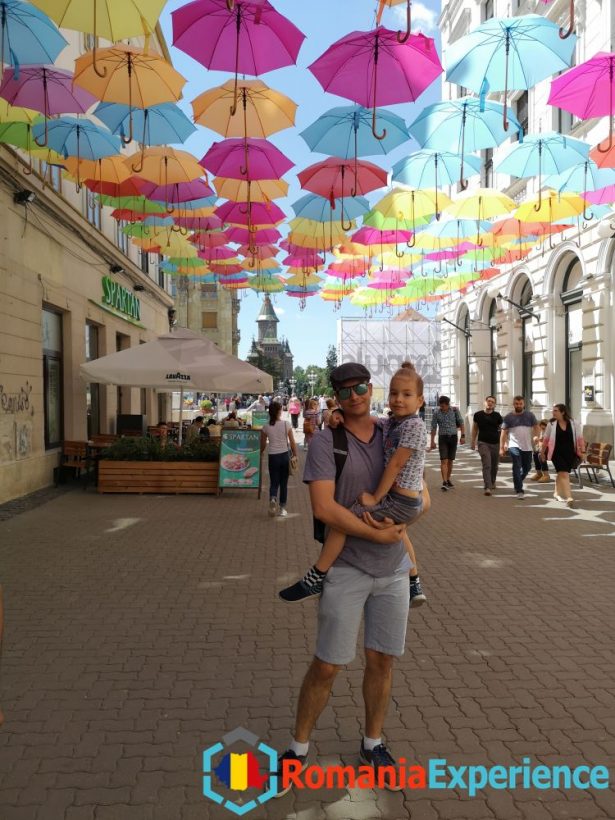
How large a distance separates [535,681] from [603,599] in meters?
2.13

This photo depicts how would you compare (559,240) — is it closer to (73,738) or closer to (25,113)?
(25,113)

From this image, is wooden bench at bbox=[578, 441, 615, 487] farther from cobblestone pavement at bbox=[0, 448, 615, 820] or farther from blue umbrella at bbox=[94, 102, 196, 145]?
blue umbrella at bbox=[94, 102, 196, 145]

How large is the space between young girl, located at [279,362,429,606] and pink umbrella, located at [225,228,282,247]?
39.1 ft

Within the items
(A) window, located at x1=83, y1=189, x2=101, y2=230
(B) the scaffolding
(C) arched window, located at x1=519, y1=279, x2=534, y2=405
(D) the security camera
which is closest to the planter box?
(A) window, located at x1=83, y1=189, x2=101, y2=230

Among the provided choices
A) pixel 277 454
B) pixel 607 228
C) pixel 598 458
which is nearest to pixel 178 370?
pixel 277 454

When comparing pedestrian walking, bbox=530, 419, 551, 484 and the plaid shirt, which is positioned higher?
the plaid shirt

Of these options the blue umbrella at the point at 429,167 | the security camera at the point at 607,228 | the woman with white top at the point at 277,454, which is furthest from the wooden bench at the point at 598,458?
the woman with white top at the point at 277,454

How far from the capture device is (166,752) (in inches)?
124

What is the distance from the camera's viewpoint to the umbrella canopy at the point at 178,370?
11.9 meters

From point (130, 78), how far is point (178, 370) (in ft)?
17.9

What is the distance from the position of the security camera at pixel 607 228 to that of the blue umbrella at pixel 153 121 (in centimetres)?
1057

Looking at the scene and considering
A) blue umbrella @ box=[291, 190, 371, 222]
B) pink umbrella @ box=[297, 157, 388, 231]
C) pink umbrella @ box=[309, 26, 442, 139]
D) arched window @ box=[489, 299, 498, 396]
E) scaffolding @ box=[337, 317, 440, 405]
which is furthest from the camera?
scaffolding @ box=[337, 317, 440, 405]

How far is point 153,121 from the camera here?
362 inches

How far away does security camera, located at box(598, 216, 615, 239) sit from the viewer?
576 inches
